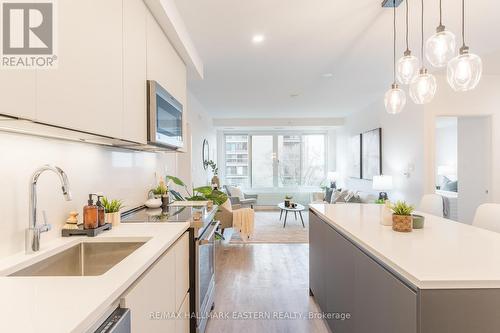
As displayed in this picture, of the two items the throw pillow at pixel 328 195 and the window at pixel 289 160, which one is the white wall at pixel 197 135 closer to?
the throw pillow at pixel 328 195

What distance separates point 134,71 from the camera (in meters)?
1.71

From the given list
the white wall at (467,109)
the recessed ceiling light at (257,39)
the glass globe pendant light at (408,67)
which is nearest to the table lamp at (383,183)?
the white wall at (467,109)

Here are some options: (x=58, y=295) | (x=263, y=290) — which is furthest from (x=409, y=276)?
(x=263, y=290)

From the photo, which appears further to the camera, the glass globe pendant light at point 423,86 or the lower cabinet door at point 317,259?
the lower cabinet door at point 317,259

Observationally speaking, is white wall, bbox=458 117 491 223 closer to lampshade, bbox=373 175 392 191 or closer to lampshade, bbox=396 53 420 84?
lampshade, bbox=373 175 392 191

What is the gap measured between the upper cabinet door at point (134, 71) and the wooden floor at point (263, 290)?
1.68m

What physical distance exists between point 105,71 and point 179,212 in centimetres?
123

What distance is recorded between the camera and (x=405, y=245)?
1394 mm

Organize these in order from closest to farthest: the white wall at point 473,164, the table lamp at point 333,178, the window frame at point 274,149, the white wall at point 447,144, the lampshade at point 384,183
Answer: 1. the white wall at point 473,164
2. the lampshade at point 384,183
3. the white wall at point 447,144
4. the table lamp at point 333,178
5. the window frame at point 274,149

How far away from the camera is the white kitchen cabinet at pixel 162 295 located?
1.01 meters

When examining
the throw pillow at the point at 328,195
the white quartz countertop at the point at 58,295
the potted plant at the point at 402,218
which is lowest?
the throw pillow at the point at 328,195

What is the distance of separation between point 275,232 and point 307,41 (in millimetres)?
3668

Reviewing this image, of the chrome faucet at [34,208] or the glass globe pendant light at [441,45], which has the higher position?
the glass globe pendant light at [441,45]

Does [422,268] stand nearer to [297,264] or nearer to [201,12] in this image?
[201,12]
